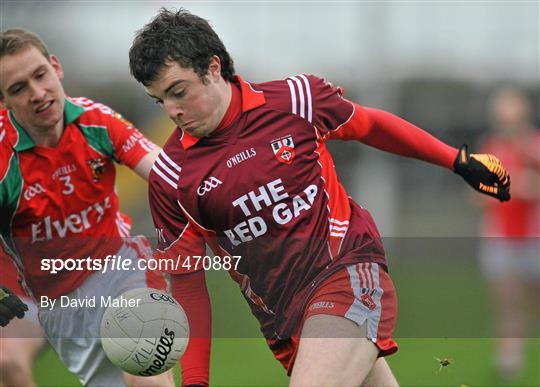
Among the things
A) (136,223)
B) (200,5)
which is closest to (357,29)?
(200,5)

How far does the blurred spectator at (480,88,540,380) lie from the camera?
7.60m

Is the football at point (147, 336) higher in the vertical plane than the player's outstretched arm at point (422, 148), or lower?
lower

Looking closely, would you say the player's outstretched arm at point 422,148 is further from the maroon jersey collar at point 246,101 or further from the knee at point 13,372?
the knee at point 13,372

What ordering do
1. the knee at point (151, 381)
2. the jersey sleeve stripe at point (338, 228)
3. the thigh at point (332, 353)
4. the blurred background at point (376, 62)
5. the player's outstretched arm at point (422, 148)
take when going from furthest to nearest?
the blurred background at point (376, 62) → the knee at point (151, 381) → the player's outstretched arm at point (422, 148) → the jersey sleeve stripe at point (338, 228) → the thigh at point (332, 353)

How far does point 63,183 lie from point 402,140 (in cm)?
168

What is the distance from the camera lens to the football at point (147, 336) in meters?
3.82

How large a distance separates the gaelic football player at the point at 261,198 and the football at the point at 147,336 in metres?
0.07

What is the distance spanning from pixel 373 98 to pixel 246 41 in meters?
1.98

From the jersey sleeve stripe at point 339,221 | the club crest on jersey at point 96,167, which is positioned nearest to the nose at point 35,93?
the club crest on jersey at point 96,167

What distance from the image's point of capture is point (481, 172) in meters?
4.23

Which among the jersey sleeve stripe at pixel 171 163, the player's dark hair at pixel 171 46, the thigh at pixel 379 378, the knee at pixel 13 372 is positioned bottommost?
the knee at pixel 13 372

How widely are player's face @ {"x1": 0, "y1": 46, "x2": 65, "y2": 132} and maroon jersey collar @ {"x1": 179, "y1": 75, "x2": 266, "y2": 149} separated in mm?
872

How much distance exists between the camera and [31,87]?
4434 mm

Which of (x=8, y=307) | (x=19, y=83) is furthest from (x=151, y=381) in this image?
(x=19, y=83)
